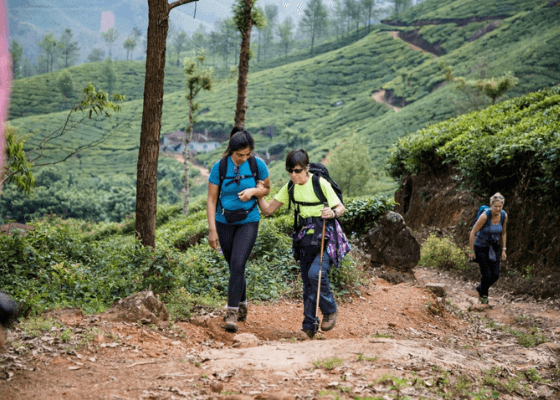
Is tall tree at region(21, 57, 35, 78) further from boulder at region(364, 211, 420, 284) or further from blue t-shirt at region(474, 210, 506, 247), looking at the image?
blue t-shirt at region(474, 210, 506, 247)

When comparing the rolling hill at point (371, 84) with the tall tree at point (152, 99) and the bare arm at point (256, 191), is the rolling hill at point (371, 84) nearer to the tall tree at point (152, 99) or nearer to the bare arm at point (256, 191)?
the tall tree at point (152, 99)

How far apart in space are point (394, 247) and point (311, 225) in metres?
5.07

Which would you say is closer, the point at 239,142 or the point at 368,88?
the point at 239,142

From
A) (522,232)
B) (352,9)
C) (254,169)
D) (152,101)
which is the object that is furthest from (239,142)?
(352,9)

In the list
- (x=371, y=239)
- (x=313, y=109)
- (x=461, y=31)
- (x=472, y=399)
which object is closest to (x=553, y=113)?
(x=371, y=239)

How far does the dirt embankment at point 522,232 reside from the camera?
8.94 m

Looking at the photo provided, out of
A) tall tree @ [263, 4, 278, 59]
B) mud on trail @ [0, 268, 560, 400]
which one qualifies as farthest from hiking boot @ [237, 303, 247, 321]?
tall tree @ [263, 4, 278, 59]

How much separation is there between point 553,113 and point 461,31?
301 feet

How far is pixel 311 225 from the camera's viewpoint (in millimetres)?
4938

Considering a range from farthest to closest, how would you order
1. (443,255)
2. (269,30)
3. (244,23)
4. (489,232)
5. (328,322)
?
(269,30)
(244,23)
(443,255)
(489,232)
(328,322)

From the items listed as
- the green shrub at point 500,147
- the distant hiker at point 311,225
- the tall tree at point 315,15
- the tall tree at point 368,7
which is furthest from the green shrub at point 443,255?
the tall tree at point 315,15

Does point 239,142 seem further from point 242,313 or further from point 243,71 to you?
point 243,71

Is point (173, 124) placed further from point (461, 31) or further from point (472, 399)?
point (472, 399)

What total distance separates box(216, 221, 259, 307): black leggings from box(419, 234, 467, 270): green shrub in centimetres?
759
